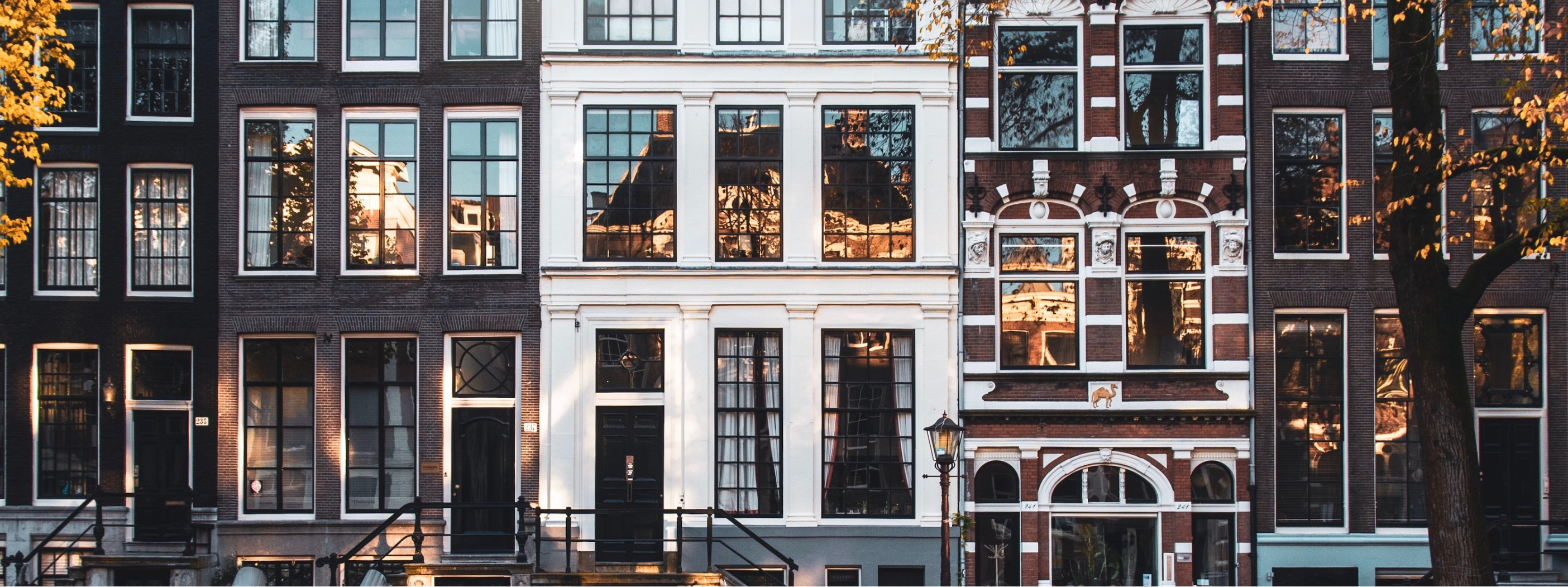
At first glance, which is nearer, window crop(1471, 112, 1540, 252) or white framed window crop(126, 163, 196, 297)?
window crop(1471, 112, 1540, 252)

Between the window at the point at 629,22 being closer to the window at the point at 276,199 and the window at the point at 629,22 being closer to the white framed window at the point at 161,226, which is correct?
the window at the point at 276,199

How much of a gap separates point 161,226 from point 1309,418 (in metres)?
18.4

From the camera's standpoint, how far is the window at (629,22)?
54.3ft

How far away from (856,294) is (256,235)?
949cm

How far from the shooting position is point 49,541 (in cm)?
1603

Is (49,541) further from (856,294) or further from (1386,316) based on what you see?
(1386,316)

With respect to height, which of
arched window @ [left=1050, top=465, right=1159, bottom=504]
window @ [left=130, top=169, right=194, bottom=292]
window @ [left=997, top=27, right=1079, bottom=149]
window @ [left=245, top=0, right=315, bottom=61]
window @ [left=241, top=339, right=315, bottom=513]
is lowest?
arched window @ [left=1050, top=465, right=1159, bottom=504]

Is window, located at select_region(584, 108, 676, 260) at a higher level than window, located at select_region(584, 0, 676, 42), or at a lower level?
lower

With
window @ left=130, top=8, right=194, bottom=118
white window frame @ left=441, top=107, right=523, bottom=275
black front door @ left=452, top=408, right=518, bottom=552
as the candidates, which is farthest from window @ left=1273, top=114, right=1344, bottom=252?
window @ left=130, top=8, right=194, bottom=118

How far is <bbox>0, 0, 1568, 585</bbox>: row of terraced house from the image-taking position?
16.2 meters

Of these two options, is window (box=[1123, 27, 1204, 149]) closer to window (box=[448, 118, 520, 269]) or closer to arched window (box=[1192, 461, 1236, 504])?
arched window (box=[1192, 461, 1236, 504])

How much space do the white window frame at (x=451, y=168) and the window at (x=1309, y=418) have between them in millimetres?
12050

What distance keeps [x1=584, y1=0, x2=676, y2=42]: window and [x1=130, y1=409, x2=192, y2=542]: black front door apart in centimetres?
893

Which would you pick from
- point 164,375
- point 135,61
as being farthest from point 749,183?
point 135,61
